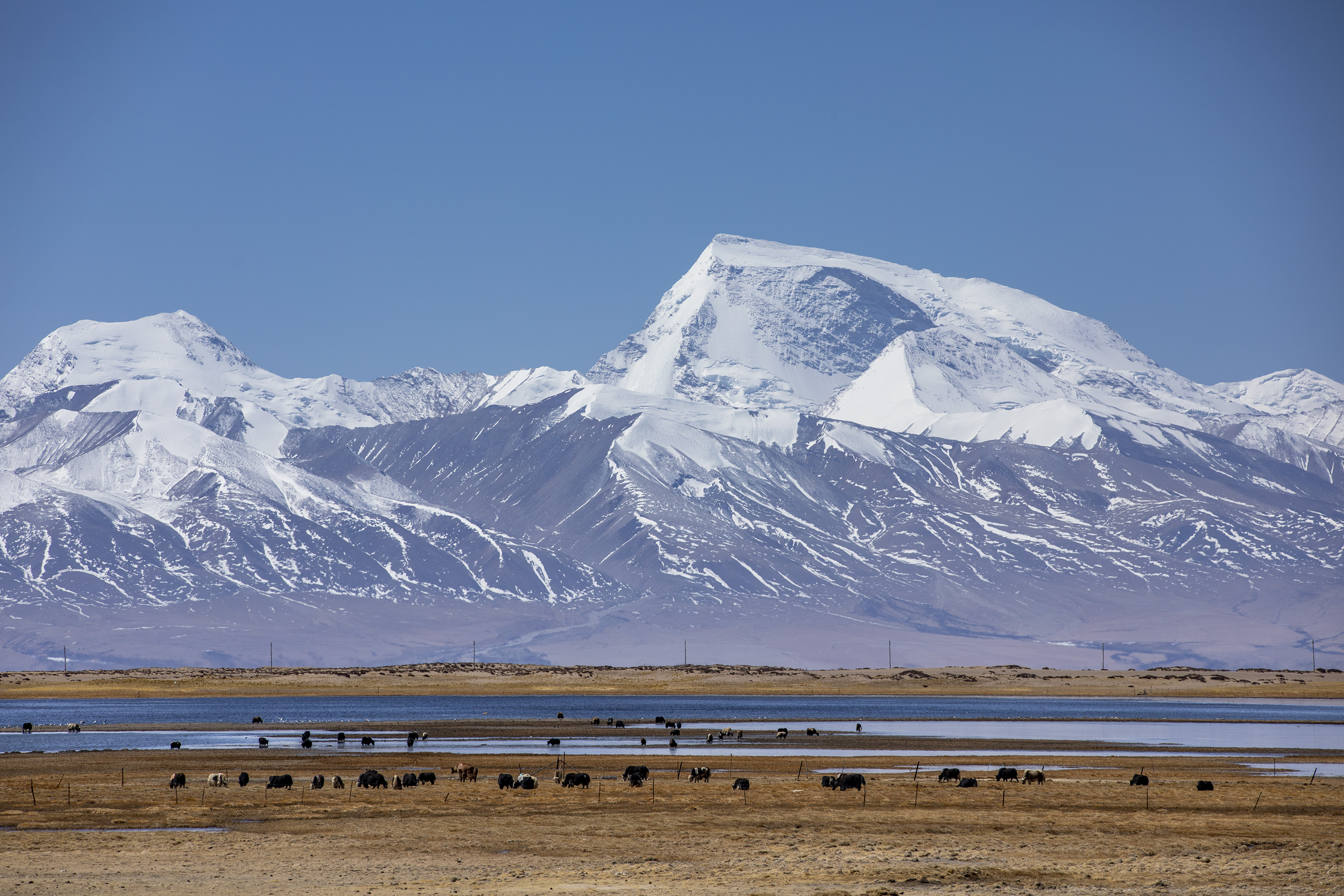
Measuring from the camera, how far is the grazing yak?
53.1 meters

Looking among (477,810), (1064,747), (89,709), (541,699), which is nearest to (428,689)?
(541,699)

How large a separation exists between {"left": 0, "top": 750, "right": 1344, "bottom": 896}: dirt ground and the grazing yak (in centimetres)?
72

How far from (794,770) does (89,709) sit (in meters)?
88.7

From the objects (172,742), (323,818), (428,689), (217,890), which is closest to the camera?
(217,890)

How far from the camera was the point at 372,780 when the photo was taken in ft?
175

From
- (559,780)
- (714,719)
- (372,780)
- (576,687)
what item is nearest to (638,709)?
(714,719)

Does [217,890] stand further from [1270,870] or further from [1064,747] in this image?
[1064,747]

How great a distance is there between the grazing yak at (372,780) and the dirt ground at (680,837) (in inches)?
28.2

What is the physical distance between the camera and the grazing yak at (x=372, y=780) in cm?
5306

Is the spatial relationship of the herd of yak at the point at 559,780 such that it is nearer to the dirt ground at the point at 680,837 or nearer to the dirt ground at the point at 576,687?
the dirt ground at the point at 680,837

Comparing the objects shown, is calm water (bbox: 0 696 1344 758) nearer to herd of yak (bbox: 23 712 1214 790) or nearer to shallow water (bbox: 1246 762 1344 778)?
shallow water (bbox: 1246 762 1344 778)

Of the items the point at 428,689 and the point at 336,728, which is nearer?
the point at 336,728

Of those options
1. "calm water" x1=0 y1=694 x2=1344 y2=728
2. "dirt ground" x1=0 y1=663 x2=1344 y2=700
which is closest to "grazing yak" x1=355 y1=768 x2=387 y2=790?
"calm water" x1=0 y1=694 x2=1344 y2=728

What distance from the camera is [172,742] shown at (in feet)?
258
